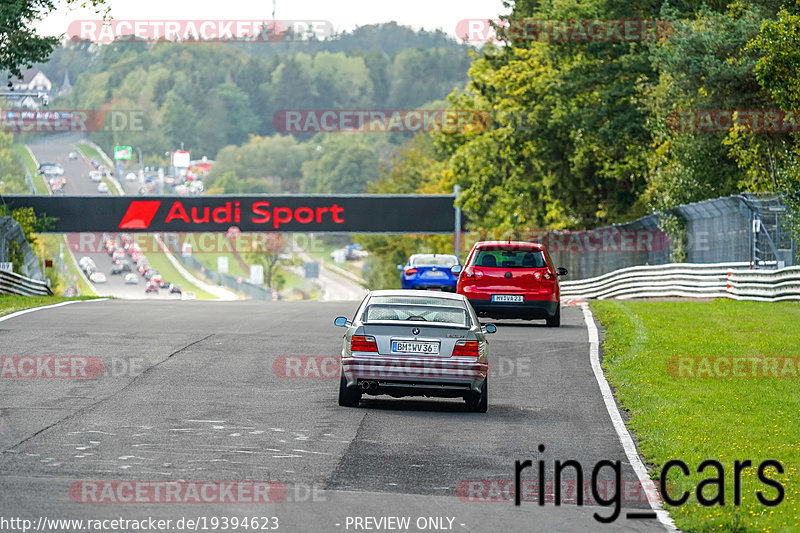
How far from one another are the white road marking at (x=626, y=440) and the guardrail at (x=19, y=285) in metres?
18.1

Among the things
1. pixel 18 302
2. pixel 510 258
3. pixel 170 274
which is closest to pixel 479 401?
pixel 510 258

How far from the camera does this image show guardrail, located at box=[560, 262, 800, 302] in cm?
2975

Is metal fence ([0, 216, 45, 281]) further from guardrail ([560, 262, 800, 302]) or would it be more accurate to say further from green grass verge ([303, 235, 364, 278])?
green grass verge ([303, 235, 364, 278])

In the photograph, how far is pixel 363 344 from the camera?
591 inches

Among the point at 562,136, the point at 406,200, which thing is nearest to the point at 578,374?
the point at 562,136

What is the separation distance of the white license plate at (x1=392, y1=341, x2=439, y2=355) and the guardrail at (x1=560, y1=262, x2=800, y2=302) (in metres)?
15.9

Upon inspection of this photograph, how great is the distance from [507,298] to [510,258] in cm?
94

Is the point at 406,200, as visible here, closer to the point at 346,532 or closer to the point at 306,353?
the point at 306,353

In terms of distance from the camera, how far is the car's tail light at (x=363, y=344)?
49.2ft

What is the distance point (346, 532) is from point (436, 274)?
3021 centimetres

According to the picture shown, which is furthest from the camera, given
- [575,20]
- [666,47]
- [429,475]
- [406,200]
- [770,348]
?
[406,200]

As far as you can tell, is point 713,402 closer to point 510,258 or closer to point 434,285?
point 510,258

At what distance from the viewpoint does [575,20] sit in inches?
2112

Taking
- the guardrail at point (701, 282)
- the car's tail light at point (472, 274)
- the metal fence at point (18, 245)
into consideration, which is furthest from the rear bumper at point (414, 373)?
the metal fence at point (18, 245)
